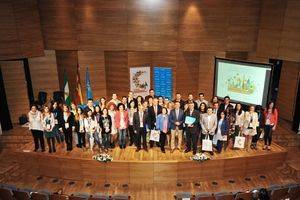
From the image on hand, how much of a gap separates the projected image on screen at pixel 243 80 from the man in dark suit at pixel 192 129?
8.49 feet

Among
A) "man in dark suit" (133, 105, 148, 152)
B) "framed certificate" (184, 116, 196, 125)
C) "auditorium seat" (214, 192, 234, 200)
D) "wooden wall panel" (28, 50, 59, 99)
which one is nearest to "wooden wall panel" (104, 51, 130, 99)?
"wooden wall panel" (28, 50, 59, 99)

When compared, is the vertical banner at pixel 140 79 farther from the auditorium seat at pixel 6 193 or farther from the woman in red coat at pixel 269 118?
the auditorium seat at pixel 6 193

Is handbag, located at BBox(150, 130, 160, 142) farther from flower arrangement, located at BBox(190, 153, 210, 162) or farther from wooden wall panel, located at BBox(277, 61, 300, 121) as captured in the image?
wooden wall panel, located at BBox(277, 61, 300, 121)

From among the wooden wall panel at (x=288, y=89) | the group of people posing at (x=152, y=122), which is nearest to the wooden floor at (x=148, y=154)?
the group of people posing at (x=152, y=122)

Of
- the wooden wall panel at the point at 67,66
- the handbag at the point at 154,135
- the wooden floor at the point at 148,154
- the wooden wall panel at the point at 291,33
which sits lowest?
the wooden floor at the point at 148,154

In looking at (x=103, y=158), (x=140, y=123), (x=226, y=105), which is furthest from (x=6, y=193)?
(x=226, y=105)

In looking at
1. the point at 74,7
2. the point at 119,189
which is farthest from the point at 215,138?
the point at 74,7

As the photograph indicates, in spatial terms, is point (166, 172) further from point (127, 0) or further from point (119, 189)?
point (127, 0)

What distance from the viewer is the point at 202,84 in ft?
41.0

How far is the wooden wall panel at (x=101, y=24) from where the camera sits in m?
11.0

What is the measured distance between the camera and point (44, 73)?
489 inches

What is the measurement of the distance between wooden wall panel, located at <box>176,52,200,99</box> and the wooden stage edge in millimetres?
3874

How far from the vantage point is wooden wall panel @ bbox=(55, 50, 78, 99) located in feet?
40.0

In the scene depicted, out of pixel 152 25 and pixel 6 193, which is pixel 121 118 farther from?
pixel 152 25
